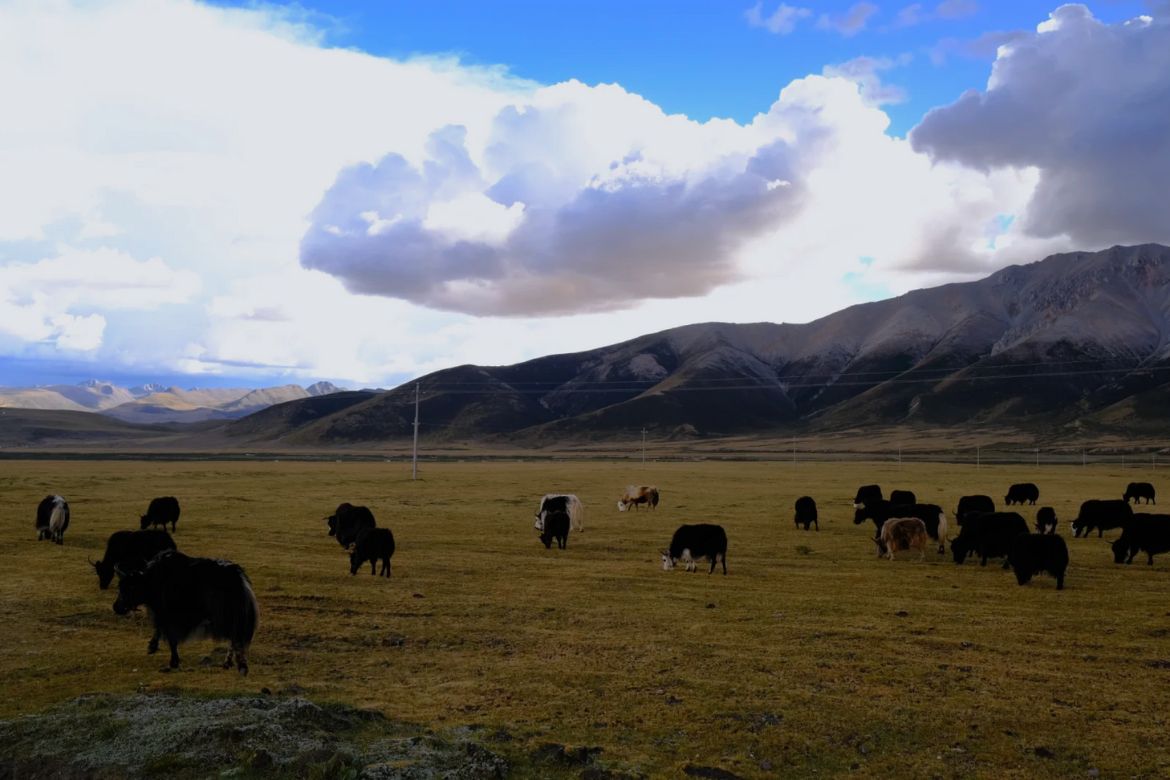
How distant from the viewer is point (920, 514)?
82.9ft

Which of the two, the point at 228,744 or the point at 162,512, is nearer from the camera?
the point at 228,744

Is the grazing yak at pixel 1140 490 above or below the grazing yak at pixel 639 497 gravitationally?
above

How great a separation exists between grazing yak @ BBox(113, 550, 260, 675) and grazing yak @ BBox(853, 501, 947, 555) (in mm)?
17487

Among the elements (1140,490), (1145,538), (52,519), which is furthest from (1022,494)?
(52,519)

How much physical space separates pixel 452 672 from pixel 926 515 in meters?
18.3

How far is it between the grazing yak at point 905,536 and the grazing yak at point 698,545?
208 inches

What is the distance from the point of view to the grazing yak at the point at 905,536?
880 inches

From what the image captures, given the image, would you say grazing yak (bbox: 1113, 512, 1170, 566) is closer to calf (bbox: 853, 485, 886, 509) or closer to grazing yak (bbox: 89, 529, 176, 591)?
calf (bbox: 853, 485, 886, 509)

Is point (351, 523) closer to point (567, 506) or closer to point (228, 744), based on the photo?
point (567, 506)

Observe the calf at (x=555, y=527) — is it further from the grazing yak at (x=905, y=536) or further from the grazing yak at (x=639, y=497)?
the grazing yak at (x=639, y=497)

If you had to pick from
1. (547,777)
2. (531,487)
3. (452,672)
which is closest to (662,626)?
(452,672)

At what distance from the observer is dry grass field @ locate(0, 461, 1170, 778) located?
889 cm

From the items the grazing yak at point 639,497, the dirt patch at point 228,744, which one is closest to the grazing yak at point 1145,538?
the grazing yak at point 639,497

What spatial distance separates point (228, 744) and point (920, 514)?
22.2 m
